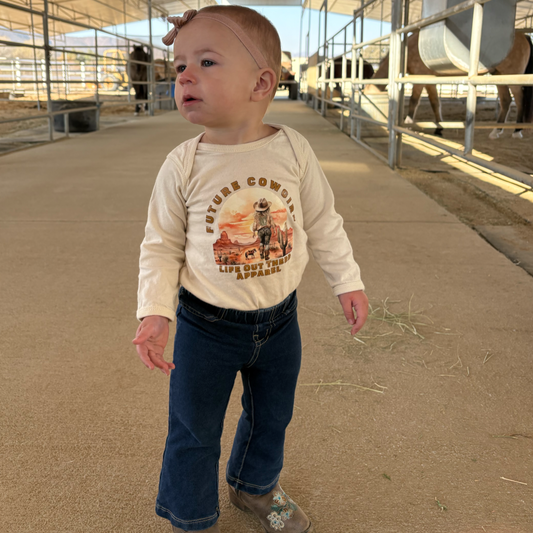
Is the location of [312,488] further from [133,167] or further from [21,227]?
[133,167]

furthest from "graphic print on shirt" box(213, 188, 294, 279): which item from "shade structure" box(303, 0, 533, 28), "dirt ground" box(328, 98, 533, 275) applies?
"shade structure" box(303, 0, 533, 28)

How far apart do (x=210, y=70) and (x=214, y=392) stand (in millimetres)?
501

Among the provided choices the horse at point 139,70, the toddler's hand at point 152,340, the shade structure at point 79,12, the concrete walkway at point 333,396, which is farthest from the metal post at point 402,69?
the shade structure at point 79,12

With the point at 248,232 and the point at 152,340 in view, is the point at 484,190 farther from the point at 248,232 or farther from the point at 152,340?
the point at 152,340

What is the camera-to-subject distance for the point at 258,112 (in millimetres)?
990

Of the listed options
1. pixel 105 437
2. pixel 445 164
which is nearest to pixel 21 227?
pixel 105 437

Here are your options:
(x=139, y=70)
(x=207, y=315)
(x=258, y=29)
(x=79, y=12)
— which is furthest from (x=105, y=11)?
(x=207, y=315)

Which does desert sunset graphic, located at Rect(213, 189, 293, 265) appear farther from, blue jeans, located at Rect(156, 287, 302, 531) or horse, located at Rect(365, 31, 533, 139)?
horse, located at Rect(365, 31, 533, 139)

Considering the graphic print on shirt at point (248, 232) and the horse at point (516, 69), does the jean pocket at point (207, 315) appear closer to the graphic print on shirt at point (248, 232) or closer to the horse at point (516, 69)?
the graphic print on shirt at point (248, 232)

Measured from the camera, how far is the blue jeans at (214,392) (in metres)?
0.98

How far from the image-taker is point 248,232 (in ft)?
3.21

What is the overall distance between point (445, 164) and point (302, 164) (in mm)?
4615

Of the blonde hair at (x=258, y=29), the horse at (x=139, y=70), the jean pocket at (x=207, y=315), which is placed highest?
the horse at (x=139, y=70)

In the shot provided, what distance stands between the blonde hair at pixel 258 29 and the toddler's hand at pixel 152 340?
42cm
